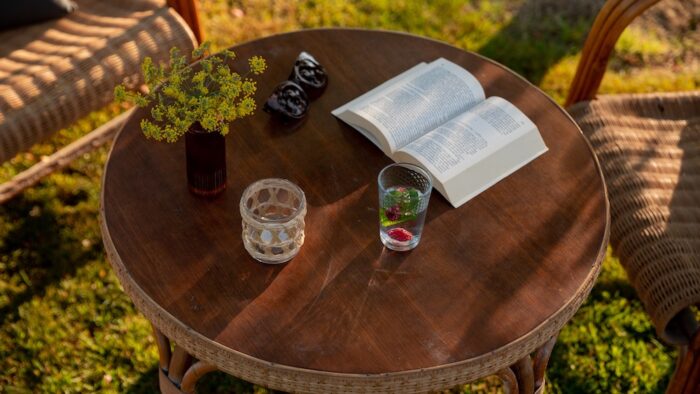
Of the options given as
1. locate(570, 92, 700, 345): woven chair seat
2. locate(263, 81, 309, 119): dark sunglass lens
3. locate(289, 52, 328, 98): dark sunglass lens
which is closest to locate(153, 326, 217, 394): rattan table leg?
locate(263, 81, 309, 119): dark sunglass lens

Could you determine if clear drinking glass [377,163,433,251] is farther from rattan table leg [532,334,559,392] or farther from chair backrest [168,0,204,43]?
chair backrest [168,0,204,43]

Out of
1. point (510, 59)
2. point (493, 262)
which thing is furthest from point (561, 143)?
point (510, 59)

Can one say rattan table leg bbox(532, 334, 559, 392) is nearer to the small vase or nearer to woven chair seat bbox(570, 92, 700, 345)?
woven chair seat bbox(570, 92, 700, 345)

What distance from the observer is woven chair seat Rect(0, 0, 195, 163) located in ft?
6.75

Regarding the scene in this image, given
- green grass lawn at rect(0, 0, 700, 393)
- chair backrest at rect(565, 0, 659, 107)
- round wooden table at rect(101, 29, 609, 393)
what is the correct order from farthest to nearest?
green grass lawn at rect(0, 0, 700, 393) < chair backrest at rect(565, 0, 659, 107) < round wooden table at rect(101, 29, 609, 393)

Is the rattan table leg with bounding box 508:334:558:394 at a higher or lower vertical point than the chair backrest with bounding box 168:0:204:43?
lower

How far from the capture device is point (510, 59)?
121 inches

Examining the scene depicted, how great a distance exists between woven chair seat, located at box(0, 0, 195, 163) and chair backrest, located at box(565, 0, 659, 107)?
1.12m

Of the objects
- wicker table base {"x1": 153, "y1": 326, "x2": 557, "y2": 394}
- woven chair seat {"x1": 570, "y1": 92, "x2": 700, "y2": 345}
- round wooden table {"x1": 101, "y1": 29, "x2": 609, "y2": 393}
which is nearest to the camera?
round wooden table {"x1": 101, "y1": 29, "x2": 609, "y2": 393}

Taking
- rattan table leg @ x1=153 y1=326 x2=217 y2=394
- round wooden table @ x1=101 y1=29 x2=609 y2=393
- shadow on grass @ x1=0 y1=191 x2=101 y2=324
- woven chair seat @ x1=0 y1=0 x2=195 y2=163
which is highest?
round wooden table @ x1=101 y1=29 x2=609 y2=393

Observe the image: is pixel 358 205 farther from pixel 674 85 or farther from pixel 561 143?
pixel 674 85

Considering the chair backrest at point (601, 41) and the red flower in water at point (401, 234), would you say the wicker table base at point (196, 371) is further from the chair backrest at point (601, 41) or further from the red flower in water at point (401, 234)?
the chair backrest at point (601, 41)

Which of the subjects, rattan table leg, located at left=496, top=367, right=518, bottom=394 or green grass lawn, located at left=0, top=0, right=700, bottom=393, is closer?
rattan table leg, located at left=496, top=367, right=518, bottom=394

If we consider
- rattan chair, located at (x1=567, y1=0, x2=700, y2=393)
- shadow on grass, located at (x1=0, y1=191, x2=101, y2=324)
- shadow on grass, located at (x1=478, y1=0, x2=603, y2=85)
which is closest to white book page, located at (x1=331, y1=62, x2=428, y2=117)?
rattan chair, located at (x1=567, y1=0, x2=700, y2=393)
